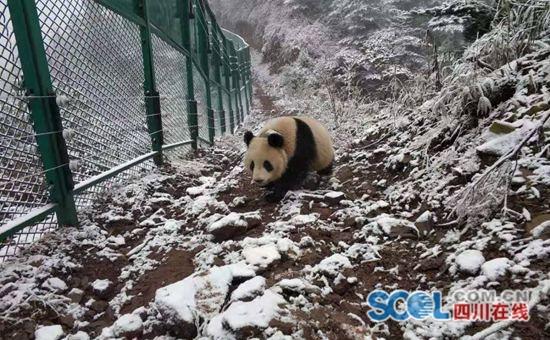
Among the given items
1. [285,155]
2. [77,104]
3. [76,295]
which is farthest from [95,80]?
[76,295]

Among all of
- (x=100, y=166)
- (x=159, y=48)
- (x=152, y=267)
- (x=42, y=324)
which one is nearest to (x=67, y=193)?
(x=100, y=166)

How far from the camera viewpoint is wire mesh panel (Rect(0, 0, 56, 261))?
97.9 inches

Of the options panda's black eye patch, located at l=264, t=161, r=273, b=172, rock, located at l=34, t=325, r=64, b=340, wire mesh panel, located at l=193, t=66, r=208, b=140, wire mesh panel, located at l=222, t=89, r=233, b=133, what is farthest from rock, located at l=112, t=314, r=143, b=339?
wire mesh panel, located at l=222, t=89, r=233, b=133

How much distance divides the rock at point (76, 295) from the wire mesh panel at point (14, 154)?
54 cm

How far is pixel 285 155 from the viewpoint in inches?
158

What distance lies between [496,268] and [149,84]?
4.33 meters

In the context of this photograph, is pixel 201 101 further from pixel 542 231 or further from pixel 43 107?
pixel 542 231

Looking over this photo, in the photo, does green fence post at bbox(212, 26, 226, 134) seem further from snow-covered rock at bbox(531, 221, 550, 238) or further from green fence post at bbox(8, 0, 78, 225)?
snow-covered rock at bbox(531, 221, 550, 238)

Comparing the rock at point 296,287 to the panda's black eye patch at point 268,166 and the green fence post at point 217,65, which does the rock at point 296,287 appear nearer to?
the panda's black eye patch at point 268,166

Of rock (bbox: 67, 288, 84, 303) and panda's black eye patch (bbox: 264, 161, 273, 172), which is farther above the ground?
panda's black eye patch (bbox: 264, 161, 273, 172)

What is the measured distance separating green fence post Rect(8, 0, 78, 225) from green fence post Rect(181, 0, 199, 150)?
3.64 meters

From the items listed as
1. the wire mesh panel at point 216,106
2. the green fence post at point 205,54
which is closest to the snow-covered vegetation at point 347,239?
the green fence post at point 205,54

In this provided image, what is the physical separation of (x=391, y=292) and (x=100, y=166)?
2.95 meters

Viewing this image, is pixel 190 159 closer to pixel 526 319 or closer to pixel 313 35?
pixel 526 319
